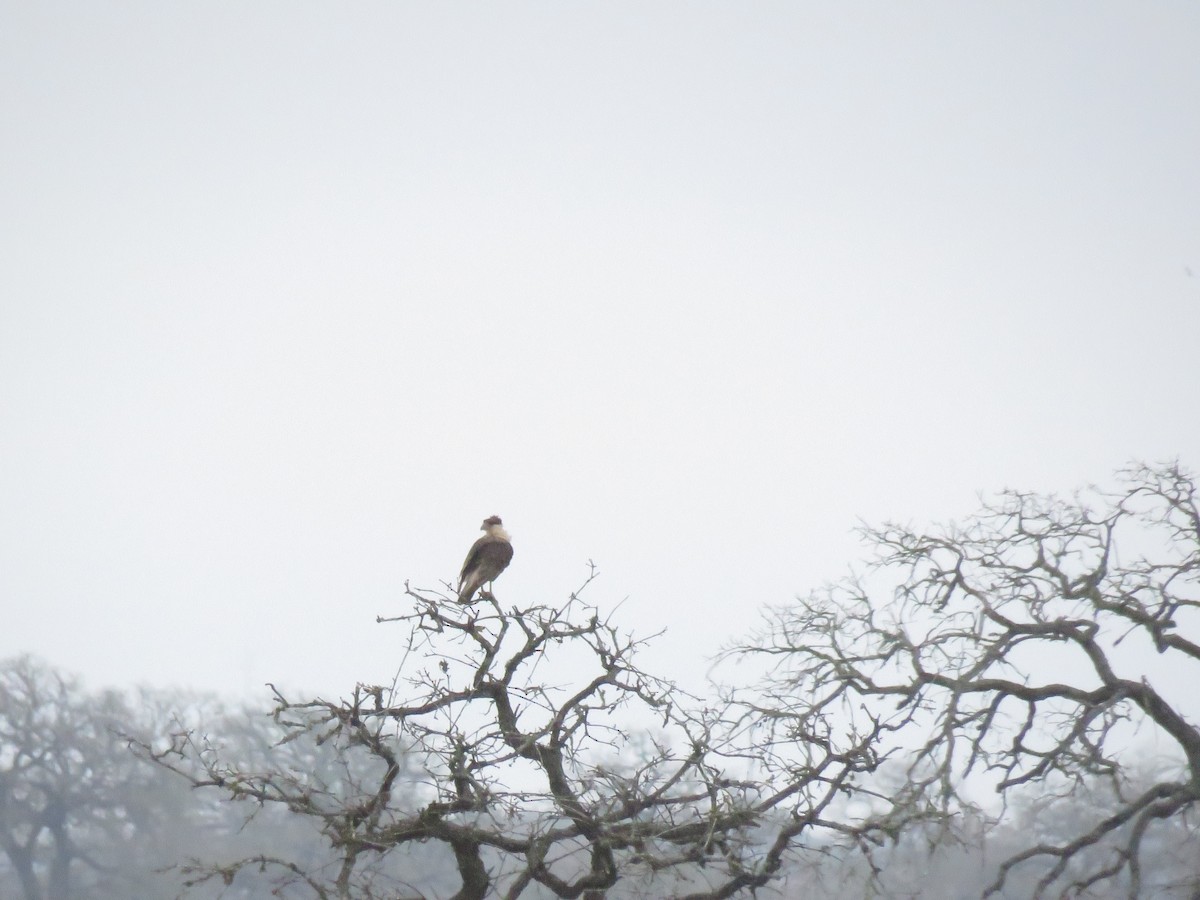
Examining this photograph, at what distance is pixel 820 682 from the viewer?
10.7 metres

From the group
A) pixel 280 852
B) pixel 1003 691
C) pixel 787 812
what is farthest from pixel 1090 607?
pixel 280 852

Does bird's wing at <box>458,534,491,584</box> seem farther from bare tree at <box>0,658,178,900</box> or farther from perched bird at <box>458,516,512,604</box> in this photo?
bare tree at <box>0,658,178,900</box>

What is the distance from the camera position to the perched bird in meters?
7.18

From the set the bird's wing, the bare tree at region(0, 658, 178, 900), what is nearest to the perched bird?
the bird's wing

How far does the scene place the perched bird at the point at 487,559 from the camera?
7180 millimetres

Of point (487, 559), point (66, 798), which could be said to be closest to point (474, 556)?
point (487, 559)

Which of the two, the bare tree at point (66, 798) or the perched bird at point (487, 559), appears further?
the bare tree at point (66, 798)

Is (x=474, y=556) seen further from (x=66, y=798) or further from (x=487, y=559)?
(x=66, y=798)

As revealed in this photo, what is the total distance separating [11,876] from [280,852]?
9006 millimetres

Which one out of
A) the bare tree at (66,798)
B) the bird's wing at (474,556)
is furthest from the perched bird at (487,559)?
the bare tree at (66,798)

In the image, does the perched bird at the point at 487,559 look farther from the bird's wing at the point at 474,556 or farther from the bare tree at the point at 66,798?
the bare tree at the point at 66,798

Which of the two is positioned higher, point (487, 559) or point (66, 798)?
point (66, 798)

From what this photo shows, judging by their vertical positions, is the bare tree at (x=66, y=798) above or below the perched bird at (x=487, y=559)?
above

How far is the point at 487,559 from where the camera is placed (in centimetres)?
727
